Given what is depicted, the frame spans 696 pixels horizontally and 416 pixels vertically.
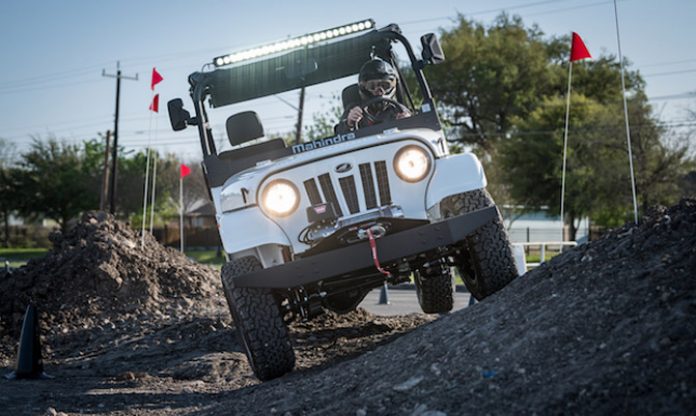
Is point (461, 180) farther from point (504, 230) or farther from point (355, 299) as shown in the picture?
point (355, 299)

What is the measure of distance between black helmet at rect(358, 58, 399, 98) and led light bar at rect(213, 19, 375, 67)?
0.35 metres

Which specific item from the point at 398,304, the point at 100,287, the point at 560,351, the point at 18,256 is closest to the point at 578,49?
the point at 398,304

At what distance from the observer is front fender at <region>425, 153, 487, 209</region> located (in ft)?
21.9

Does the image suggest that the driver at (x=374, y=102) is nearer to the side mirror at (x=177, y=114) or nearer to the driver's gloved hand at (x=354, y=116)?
the driver's gloved hand at (x=354, y=116)

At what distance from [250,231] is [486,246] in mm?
1791

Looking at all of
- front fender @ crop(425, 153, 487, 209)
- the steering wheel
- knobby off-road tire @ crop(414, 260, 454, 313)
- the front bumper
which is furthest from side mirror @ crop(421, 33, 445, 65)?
knobby off-road tire @ crop(414, 260, 454, 313)

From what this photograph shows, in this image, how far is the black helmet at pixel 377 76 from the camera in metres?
7.95

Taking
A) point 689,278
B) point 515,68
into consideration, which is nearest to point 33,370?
point 689,278

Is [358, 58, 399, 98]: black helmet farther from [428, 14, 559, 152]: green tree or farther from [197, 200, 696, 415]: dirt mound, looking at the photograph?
[428, 14, 559, 152]: green tree

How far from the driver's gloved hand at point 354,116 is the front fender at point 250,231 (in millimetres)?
1727

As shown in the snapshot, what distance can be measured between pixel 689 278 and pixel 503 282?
2314 millimetres

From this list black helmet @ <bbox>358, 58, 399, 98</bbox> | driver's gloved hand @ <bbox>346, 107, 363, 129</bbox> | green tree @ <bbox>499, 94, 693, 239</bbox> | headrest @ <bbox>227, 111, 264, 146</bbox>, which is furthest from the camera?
green tree @ <bbox>499, 94, 693, 239</bbox>

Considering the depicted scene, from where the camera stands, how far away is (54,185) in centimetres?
6969

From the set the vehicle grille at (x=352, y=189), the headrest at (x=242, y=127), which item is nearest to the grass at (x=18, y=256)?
the headrest at (x=242, y=127)
